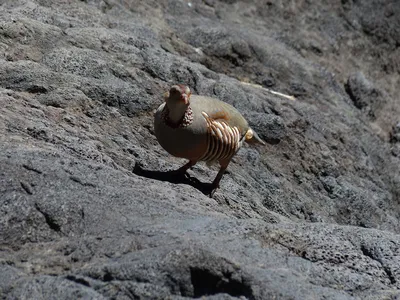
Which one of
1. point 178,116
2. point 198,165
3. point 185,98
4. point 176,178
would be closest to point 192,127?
point 178,116

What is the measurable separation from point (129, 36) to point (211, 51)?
192 centimetres

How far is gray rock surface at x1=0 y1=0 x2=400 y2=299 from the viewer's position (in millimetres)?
4590

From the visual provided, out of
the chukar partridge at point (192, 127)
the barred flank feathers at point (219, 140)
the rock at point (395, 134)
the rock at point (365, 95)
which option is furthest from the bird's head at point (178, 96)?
the rock at point (365, 95)

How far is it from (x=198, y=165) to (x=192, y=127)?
1.40m

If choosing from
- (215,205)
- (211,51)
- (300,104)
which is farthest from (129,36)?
(215,205)

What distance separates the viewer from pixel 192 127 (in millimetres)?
6551

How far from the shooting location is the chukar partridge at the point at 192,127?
6.48m

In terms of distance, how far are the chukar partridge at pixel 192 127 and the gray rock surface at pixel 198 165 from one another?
0.33 metres

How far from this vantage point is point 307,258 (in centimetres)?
521

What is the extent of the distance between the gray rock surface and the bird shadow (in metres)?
0.03

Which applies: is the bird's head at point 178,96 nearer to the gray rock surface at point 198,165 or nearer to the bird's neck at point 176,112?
the bird's neck at point 176,112

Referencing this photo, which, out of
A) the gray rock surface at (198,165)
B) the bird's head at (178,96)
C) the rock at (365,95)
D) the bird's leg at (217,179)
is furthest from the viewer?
the rock at (365,95)

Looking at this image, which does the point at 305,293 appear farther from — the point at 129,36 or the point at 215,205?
the point at 129,36

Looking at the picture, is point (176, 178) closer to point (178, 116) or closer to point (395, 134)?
point (178, 116)
